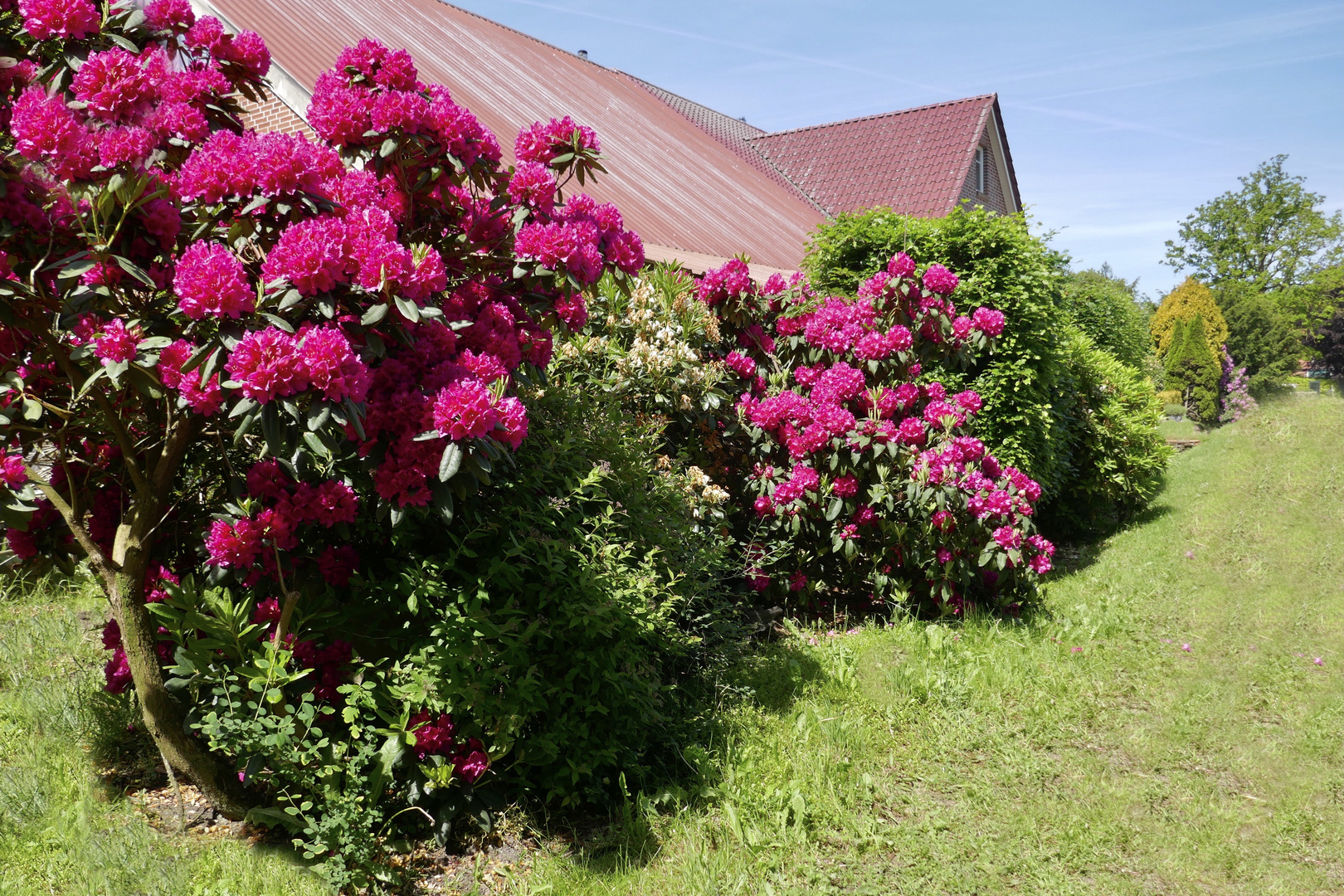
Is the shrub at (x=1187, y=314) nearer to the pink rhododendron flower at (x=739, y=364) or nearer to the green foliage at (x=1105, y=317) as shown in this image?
the green foliage at (x=1105, y=317)

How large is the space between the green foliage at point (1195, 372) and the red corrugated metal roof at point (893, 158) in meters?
9.82

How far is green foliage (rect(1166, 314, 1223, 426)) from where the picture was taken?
2320cm

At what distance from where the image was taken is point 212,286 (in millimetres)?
2635

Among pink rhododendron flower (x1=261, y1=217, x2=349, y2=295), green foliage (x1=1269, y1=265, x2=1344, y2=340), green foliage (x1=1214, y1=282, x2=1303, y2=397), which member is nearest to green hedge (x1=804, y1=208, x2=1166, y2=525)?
pink rhododendron flower (x1=261, y1=217, x2=349, y2=295)

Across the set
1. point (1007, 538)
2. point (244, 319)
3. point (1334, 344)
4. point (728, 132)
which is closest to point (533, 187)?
point (244, 319)

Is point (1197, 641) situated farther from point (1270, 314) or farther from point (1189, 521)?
point (1270, 314)

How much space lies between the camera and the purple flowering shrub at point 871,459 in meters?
5.68

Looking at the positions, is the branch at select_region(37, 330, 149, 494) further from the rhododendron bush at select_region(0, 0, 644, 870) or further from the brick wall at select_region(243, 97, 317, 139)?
the brick wall at select_region(243, 97, 317, 139)

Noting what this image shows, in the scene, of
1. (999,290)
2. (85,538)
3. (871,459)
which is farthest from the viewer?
(999,290)

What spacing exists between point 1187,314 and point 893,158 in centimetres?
1557

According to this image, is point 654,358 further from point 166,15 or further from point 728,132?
point 728,132

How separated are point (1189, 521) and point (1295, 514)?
97 centimetres

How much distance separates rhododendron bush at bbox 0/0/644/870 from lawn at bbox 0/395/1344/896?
0.46 metres

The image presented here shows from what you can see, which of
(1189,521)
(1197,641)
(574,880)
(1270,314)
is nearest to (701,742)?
(574,880)
